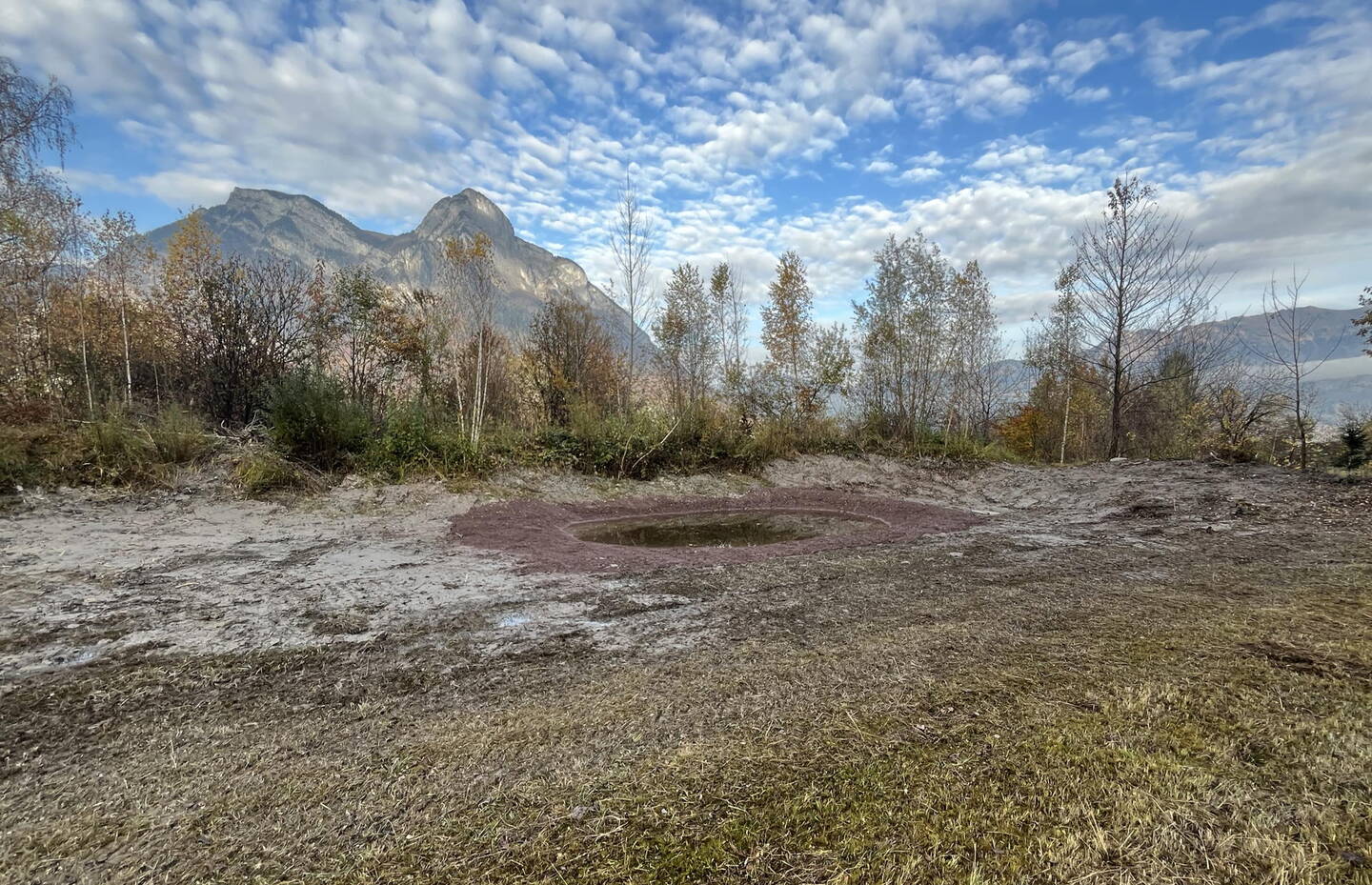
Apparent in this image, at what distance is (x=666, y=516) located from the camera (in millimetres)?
8312

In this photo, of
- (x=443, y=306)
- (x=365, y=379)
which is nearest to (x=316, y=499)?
(x=443, y=306)

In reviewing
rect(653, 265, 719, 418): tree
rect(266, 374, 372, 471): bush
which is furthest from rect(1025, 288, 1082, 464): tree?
rect(266, 374, 372, 471): bush

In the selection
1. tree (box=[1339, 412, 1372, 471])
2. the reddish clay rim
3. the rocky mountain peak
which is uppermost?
the rocky mountain peak

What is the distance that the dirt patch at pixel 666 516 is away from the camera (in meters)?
5.11

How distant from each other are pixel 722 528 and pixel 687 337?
9113 millimetres

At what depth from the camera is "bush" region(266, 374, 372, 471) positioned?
8078 millimetres

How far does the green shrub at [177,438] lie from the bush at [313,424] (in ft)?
2.73

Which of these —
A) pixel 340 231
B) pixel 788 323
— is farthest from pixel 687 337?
pixel 340 231

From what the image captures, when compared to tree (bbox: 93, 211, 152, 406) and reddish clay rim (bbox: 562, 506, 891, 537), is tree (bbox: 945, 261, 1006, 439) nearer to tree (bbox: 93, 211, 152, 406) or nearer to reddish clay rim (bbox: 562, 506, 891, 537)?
reddish clay rim (bbox: 562, 506, 891, 537)

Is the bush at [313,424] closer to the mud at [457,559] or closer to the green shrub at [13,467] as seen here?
the mud at [457,559]

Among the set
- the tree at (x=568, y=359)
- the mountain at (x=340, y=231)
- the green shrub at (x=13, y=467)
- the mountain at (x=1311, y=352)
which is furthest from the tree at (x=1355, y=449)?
the mountain at (x=340, y=231)

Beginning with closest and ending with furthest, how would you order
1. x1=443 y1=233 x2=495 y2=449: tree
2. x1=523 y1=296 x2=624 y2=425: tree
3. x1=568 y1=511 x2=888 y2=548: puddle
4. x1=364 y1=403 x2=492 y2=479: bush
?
x1=568 y1=511 x2=888 y2=548: puddle < x1=364 y1=403 x2=492 y2=479: bush < x1=443 y1=233 x2=495 y2=449: tree < x1=523 y1=296 x2=624 y2=425: tree

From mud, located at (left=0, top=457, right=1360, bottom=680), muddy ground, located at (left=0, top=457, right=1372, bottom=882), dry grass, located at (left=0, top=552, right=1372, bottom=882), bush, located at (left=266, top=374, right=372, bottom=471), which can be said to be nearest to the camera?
dry grass, located at (left=0, top=552, right=1372, bottom=882)

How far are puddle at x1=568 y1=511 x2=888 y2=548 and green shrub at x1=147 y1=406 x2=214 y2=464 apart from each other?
18.5 feet
